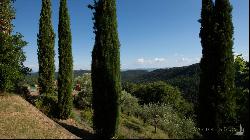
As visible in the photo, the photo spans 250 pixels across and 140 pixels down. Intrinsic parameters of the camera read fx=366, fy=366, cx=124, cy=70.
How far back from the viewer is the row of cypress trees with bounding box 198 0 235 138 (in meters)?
19.9

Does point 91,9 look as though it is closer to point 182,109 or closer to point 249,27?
point 249,27

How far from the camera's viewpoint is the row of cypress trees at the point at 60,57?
31328mm

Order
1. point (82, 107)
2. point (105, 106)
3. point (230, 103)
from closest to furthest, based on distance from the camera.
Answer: point (230, 103)
point (105, 106)
point (82, 107)

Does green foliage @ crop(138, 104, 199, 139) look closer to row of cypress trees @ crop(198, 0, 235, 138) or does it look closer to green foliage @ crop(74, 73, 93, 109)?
green foliage @ crop(74, 73, 93, 109)

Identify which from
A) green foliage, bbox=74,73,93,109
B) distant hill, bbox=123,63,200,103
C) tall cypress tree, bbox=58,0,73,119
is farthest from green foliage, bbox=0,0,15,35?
distant hill, bbox=123,63,200,103

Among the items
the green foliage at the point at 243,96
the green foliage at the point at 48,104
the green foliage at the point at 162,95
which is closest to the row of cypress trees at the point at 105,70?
the green foliage at the point at 243,96

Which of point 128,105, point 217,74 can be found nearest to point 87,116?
point 128,105

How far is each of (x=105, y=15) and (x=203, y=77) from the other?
7391 millimetres

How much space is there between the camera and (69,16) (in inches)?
1294

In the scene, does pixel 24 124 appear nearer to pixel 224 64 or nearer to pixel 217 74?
pixel 217 74

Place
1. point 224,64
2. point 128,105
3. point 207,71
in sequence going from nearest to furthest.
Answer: point 224,64
point 207,71
point 128,105

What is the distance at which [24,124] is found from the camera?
79.3 ft

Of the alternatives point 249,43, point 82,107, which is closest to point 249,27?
point 249,43

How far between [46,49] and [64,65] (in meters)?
5.49
